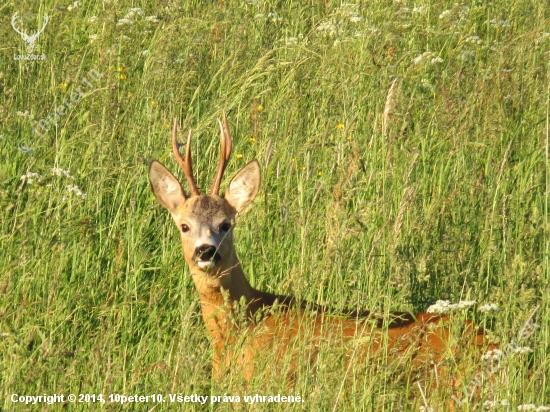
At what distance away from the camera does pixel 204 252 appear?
440 centimetres

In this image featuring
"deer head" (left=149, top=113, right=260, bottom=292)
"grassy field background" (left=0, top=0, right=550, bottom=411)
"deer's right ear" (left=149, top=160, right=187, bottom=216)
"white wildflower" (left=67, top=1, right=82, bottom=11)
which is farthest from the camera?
"white wildflower" (left=67, top=1, right=82, bottom=11)

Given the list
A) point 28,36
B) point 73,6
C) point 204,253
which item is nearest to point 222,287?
point 204,253

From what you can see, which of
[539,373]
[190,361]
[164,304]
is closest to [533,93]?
Answer: [164,304]

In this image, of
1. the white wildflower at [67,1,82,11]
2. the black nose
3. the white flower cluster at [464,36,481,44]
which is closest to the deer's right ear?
the black nose

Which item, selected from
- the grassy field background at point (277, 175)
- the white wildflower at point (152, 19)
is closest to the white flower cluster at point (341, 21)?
the grassy field background at point (277, 175)

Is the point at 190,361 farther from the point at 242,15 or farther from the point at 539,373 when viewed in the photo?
the point at 242,15

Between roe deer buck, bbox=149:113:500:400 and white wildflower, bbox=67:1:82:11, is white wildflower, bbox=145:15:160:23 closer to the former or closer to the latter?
white wildflower, bbox=67:1:82:11

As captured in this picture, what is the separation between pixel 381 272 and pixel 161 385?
115cm

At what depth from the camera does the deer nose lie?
4.41 meters

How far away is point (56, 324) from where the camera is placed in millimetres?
4023

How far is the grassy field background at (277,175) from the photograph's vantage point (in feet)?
11.9

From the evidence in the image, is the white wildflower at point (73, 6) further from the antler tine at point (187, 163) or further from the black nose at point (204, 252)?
the black nose at point (204, 252)

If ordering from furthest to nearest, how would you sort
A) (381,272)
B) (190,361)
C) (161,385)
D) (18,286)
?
(381,272) → (18,286) → (161,385) → (190,361)

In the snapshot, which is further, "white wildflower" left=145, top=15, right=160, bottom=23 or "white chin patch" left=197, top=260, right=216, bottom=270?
"white wildflower" left=145, top=15, right=160, bottom=23
